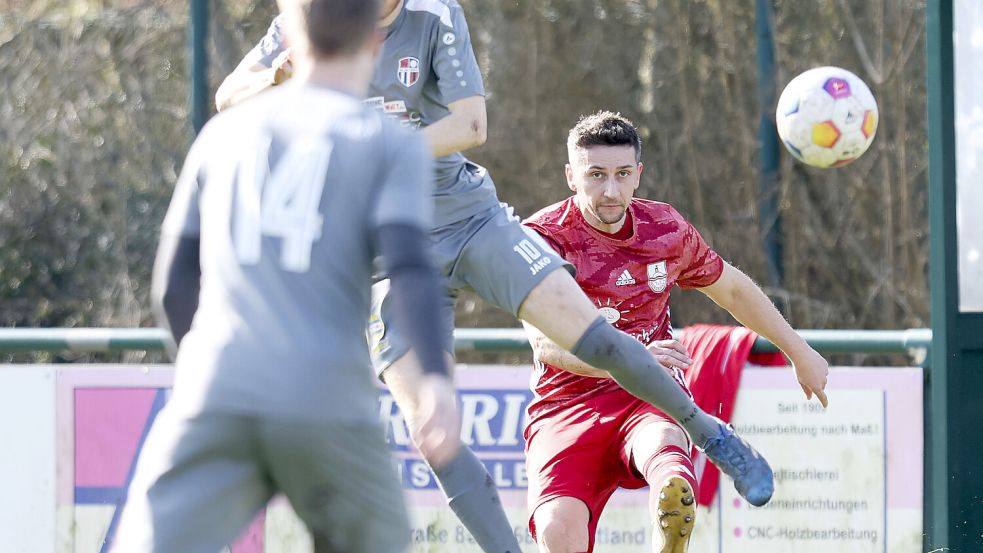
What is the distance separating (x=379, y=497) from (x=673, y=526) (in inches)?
83.0

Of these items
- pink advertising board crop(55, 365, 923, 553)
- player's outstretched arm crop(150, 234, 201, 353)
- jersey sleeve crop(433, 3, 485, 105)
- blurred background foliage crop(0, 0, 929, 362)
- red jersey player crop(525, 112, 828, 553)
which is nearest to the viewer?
player's outstretched arm crop(150, 234, 201, 353)

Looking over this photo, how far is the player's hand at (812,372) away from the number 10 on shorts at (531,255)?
3.99 ft

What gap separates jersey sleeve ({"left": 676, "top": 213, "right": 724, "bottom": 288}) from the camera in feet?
17.0

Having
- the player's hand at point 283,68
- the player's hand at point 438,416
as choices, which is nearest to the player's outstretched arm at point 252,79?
the player's hand at point 283,68

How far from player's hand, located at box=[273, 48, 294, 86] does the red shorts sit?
5.58 feet

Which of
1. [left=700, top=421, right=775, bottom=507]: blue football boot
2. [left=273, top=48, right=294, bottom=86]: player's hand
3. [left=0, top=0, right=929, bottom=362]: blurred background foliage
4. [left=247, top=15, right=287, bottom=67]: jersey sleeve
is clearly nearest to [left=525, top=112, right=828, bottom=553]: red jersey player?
[left=700, top=421, right=775, bottom=507]: blue football boot

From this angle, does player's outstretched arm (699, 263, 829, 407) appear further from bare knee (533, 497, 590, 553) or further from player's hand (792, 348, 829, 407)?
bare knee (533, 497, 590, 553)

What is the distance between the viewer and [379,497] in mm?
2684

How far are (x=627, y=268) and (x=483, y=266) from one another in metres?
0.81

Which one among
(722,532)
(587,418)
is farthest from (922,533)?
(587,418)

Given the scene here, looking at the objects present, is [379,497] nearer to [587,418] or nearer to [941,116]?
[587,418]

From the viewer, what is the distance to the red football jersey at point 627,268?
5.10 meters

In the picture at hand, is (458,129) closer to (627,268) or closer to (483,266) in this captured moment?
(483,266)

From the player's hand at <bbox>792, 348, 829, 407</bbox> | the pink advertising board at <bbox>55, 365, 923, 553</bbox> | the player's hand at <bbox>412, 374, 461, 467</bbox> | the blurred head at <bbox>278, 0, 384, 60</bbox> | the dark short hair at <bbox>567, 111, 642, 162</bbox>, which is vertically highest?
the blurred head at <bbox>278, 0, 384, 60</bbox>
